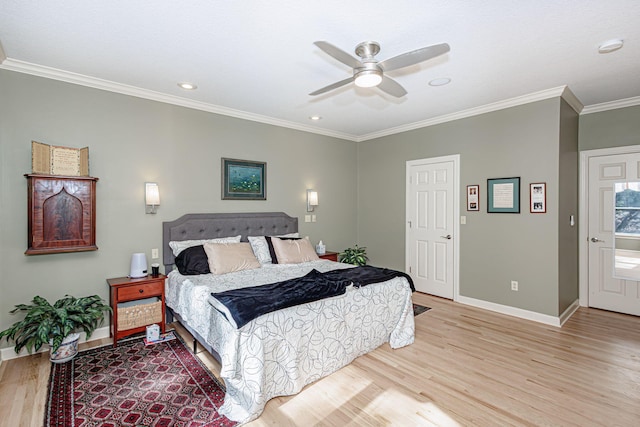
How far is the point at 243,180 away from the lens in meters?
4.29

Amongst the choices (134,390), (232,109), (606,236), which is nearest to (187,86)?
(232,109)

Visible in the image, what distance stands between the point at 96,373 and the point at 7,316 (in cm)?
108

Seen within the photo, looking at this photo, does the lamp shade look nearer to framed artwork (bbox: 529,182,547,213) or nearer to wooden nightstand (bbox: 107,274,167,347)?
wooden nightstand (bbox: 107,274,167,347)

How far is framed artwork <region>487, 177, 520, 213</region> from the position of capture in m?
3.84

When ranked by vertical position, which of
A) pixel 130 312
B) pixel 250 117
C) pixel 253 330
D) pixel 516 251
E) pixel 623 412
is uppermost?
pixel 250 117

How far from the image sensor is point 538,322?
3676mm

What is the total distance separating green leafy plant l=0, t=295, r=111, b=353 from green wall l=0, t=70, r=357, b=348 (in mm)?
186

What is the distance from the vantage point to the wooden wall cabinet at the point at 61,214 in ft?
9.09

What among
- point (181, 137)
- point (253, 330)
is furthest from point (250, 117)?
point (253, 330)

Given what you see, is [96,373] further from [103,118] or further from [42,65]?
[42,65]

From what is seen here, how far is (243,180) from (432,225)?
291 cm

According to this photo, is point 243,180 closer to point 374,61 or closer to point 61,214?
point 61,214

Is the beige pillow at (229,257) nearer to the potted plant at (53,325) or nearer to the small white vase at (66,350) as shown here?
the potted plant at (53,325)

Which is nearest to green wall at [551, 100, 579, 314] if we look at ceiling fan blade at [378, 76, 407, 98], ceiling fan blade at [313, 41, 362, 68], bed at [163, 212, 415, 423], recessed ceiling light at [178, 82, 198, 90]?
bed at [163, 212, 415, 423]
